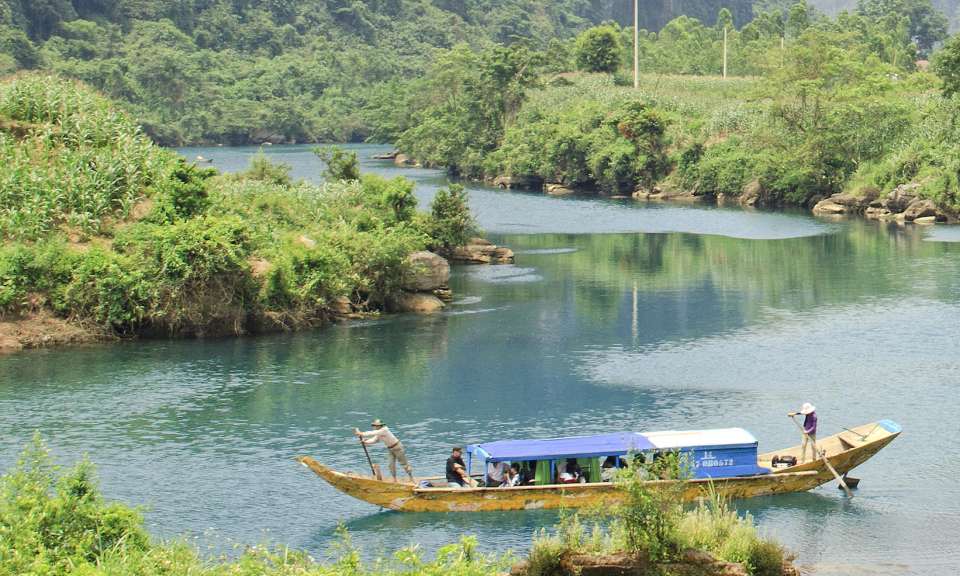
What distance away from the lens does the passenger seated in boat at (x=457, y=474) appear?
19969mm

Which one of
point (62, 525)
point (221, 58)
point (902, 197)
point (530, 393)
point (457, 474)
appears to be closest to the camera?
point (62, 525)

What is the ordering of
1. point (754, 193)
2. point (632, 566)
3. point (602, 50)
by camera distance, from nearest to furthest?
point (632, 566) < point (754, 193) < point (602, 50)

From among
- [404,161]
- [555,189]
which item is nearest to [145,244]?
[555,189]

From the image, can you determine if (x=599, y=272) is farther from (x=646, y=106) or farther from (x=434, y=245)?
(x=646, y=106)

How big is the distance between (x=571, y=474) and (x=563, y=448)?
1.70ft

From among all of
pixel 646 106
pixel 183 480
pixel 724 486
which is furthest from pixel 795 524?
pixel 646 106

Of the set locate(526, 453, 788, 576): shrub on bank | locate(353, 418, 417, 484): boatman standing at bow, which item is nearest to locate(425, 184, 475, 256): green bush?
locate(353, 418, 417, 484): boatman standing at bow

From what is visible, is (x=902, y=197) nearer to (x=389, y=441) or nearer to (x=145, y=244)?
(x=145, y=244)

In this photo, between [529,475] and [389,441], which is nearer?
[529,475]

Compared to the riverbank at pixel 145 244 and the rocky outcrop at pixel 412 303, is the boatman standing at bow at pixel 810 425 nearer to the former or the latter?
the riverbank at pixel 145 244

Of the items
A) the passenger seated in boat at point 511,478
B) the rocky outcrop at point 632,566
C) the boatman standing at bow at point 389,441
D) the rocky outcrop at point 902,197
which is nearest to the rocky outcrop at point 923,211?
the rocky outcrop at point 902,197

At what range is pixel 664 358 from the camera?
32281 millimetres

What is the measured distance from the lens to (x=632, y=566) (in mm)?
14602

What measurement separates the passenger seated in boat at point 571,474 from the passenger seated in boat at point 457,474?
1.71 metres
